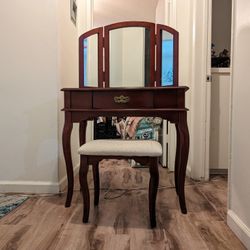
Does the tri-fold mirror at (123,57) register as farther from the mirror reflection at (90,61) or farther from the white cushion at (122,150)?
the white cushion at (122,150)

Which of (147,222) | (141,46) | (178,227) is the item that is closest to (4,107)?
(141,46)

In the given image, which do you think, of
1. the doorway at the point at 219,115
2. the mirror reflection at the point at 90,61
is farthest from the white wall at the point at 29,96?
the doorway at the point at 219,115

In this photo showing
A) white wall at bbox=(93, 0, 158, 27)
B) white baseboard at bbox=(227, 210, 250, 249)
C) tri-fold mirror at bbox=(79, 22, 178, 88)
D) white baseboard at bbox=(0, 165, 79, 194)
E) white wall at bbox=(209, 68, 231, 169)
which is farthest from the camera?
white wall at bbox=(93, 0, 158, 27)

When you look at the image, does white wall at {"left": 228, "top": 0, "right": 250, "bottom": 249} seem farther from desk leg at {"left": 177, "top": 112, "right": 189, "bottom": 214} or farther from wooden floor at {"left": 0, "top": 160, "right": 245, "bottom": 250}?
desk leg at {"left": 177, "top": 112, "right": 189, "bottom": 214}

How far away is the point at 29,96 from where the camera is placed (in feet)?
6.92

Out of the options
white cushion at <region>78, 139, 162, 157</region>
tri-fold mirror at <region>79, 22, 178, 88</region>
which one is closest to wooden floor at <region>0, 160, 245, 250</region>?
white cushion at <region>78, 139, 162, 157</region>

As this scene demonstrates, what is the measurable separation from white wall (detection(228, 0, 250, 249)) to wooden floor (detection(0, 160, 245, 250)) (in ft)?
0.32

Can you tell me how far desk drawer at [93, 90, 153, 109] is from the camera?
1.69 meters

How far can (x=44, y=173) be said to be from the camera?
6.99 feet

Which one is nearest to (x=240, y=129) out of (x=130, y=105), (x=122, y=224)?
(x=130, y=105)

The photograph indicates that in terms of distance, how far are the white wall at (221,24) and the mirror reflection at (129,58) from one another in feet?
3.98

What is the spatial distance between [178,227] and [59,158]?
1.02 metres

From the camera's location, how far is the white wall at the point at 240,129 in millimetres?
1285

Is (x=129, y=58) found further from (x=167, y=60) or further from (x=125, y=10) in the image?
(x=125, y=10)
